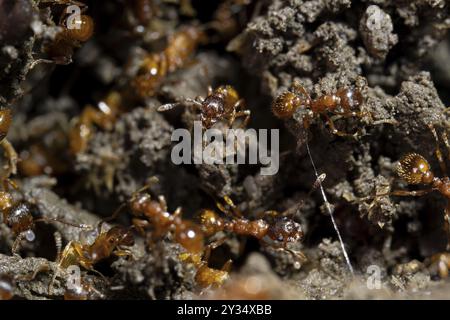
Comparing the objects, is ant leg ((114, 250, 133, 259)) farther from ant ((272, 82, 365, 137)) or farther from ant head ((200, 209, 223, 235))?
ant ((272, 82, 365, 137))

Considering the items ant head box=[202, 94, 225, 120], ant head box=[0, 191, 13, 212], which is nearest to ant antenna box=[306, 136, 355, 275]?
ant head box=[202, 94, 225, 120]

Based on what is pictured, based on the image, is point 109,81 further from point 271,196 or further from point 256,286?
point 256,286

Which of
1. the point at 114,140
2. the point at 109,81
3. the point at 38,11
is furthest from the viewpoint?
the point at 109,81

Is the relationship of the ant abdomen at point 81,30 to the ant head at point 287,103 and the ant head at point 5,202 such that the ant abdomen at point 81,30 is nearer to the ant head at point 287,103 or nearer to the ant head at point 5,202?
the ant head at point 5,202

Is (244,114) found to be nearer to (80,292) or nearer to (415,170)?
(415,170)
